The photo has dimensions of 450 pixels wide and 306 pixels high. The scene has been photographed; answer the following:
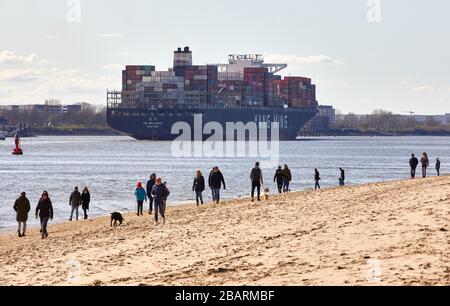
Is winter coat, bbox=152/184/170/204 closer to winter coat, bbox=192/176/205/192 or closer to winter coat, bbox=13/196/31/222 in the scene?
winter coat, bbox=13/196/31/222

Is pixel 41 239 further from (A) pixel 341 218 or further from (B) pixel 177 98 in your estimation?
(B) pixel 177 98

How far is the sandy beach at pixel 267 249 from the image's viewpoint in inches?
561

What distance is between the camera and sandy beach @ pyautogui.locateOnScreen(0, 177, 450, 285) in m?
14.2

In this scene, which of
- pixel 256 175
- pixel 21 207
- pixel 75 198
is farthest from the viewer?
pixel 75 198

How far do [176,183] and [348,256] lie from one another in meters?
46.6

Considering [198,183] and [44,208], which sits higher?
[198,183]

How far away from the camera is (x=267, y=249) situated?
17.3m

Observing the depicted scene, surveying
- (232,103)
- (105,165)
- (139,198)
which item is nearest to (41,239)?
(139,198)

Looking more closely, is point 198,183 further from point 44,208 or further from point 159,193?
point 44,208

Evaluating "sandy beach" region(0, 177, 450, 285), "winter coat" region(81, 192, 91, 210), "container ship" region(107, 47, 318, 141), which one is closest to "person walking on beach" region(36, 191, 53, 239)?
"sandy beach" region(0, 177, 450, 285)

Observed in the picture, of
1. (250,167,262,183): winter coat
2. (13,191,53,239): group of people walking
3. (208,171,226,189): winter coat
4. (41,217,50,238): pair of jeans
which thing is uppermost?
(250,167,262,183): winter coat

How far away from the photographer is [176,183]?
203 ft

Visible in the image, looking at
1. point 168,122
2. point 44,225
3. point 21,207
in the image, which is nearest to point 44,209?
point 44,225

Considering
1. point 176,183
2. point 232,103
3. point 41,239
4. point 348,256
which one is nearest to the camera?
point 348,256
